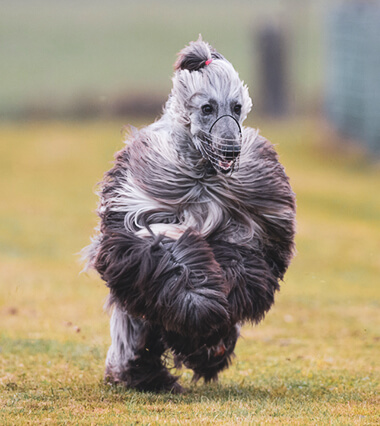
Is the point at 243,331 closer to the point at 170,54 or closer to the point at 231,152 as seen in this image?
the point at 231,152

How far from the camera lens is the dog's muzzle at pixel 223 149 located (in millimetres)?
5414

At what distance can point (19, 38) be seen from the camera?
51.5 m

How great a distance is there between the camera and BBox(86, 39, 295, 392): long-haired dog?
5.41 meters

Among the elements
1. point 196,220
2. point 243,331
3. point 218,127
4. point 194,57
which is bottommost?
point 243,331

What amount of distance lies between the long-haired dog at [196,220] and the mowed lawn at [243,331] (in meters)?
0.54

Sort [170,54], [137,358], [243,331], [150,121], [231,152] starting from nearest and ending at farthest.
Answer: [231,152]
[137,358]
[243,331]
[150,121]
[170,54]

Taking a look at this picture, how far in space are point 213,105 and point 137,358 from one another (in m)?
1.84

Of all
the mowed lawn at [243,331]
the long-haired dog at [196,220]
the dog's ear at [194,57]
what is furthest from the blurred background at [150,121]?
the dog's ear at [194,57]

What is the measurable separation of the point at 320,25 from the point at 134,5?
13.5 metres

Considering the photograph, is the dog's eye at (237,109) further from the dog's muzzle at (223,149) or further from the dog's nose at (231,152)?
the dog's nose at (231,152)

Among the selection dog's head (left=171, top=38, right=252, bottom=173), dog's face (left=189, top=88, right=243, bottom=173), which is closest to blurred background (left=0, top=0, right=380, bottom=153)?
dog's head (left=171, top=38, right=252, bottom=173)

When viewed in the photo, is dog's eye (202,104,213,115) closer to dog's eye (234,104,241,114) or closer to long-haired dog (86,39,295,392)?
long-haired dog (86,39,295,392)

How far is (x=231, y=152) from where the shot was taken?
5414 mm

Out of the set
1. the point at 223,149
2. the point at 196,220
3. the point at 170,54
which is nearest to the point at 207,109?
the point at 223,149
